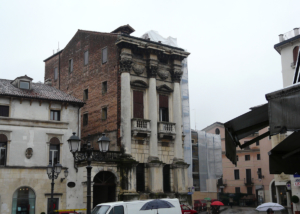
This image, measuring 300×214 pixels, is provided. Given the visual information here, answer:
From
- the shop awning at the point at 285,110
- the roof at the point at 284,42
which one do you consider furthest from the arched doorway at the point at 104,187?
the shop awning at the point at 285,110

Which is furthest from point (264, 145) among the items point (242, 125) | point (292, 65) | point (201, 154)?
point (242, 125)

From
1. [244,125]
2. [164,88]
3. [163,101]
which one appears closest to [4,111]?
[163,101]

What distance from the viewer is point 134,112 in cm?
3488

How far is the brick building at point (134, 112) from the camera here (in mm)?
33250

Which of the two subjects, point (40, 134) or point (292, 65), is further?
point (292, 65)

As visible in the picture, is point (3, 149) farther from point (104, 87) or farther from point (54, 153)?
point (104, 87)

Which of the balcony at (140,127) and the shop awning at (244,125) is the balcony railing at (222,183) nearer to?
the balcony at (140,127)

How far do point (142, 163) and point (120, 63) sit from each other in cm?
887

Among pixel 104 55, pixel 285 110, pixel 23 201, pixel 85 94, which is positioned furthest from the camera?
pixel 85 94

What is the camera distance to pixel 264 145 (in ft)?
194

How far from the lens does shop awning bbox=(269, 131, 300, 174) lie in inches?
257

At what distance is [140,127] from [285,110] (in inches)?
1151

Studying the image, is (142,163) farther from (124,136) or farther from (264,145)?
(264,145)

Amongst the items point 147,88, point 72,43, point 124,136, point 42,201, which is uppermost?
point 72,43
